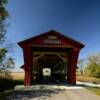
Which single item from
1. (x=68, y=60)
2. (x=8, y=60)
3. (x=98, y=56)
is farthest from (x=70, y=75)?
(x=98, y=56)

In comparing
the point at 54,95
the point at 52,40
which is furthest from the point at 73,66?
the point at 54,95

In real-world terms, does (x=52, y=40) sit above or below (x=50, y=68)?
above

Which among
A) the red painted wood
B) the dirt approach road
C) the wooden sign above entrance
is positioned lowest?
the dirt approach road

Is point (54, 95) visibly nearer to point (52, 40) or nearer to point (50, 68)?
point (52, 40)

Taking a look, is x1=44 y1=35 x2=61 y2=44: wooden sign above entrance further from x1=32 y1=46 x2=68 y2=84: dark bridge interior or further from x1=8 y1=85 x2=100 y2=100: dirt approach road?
x1=32 y1=46 x2=68 y2=84: dark bridge interior

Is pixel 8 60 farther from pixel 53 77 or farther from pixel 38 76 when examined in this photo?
pixel 53 77

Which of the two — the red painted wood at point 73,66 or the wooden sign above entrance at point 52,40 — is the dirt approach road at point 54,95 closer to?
the red painted wood at point 73,66

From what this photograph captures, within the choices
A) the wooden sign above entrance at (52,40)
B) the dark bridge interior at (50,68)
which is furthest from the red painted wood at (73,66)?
the dark bridge interior at (50,68)

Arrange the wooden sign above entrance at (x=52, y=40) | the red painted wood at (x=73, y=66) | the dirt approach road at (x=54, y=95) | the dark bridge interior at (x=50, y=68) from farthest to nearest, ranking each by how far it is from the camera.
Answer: the dark bridge interior at (x=50, y=68) → the red painted wood at (x=73, y=66) → the wooden sign above entrance at (x=52, y=40) → the dirt approach road at (x=54, y=95)

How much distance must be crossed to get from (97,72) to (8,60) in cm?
3651

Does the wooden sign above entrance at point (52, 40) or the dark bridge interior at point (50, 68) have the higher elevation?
the wooden sign above entrance at point (52, 40)

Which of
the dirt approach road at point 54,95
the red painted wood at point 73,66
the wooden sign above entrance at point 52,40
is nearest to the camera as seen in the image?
the dirt approach road at point 54,95

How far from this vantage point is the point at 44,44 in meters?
24.6

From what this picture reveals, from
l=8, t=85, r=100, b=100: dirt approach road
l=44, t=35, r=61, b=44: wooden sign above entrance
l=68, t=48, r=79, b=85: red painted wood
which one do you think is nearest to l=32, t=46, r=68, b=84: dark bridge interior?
l=68, t=48, r=79, b=85: red painted wood
